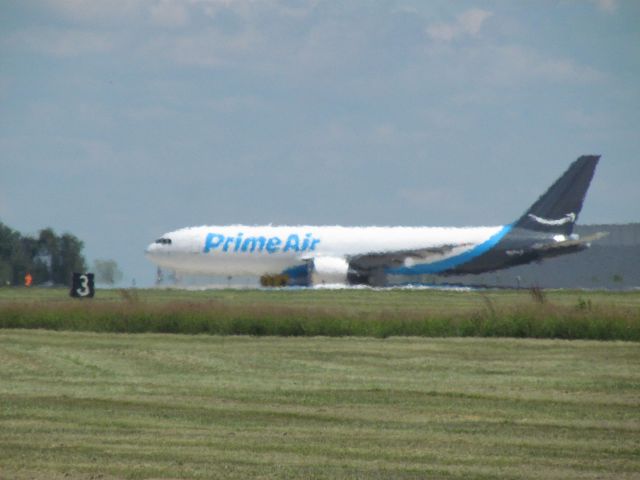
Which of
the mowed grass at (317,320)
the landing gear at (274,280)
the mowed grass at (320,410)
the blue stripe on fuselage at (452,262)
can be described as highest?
the blue stripe on fuselage at (452,262)

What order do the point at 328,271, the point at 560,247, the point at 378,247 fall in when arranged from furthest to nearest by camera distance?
the point at 378,247
the point at 560,247
the point at 328,271

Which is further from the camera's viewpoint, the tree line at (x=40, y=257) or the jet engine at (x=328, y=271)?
the tree line at (x=40, y=257)

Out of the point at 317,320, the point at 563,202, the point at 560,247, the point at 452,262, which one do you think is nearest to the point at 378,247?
the point at 452,262

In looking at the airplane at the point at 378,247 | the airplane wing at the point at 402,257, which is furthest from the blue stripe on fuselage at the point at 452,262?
the airplane wing at the point at 402,257

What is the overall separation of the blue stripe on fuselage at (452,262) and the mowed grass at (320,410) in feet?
170

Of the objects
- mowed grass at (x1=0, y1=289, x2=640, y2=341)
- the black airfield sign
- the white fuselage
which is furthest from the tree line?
mowed grass at (x1=0, y1=289, x2=640, y2=341)

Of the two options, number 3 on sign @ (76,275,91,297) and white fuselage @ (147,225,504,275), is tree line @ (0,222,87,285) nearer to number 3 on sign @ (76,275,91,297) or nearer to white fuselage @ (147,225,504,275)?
white fuselage @ (147,225,504,275)

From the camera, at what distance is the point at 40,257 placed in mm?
113750

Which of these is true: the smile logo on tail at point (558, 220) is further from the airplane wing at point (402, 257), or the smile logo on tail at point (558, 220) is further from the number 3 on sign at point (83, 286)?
the number 3 on sign at point (83, 286)

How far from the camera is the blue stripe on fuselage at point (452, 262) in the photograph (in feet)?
285

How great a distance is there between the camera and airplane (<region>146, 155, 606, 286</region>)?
86188mm

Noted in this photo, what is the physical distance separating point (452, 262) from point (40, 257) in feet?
129

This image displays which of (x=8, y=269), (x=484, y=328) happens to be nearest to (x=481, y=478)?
(x=484, y=328)

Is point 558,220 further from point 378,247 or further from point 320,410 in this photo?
point 320,410
